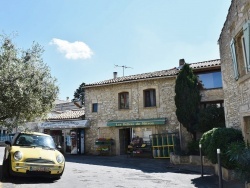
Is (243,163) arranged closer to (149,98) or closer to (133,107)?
(149,98)

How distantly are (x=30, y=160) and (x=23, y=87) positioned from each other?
2.91 metres

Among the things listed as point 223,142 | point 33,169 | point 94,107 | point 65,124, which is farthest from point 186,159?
point 65,124

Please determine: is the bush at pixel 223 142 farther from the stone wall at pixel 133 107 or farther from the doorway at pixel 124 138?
the doorway at pixel 124 138

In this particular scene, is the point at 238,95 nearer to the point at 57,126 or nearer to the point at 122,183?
the point at 122,183

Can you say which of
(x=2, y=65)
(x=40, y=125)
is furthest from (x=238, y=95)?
(x=40, y=125)

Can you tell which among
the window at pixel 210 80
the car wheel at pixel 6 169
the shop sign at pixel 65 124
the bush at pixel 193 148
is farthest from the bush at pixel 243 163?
the shop sign at pixel 65 124

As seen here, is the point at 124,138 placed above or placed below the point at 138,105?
below

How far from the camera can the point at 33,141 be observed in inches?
349

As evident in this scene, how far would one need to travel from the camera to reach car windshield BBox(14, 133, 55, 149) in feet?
28.4

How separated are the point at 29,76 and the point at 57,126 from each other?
40.8ft

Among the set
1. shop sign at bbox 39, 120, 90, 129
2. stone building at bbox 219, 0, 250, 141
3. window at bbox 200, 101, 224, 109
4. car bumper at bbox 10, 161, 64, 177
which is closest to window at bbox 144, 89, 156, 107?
window at bbox 200, 101, 224, 109

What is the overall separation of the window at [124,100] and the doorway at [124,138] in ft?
6.33

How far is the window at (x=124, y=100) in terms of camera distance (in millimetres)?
19853

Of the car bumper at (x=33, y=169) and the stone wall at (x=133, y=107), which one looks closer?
the car bumper at (x=33, y=169)
